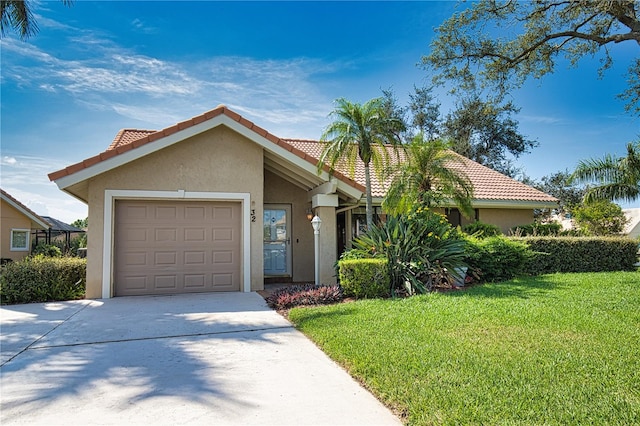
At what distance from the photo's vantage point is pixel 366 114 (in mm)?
11164

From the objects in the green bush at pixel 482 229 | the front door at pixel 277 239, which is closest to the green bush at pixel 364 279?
the front door at pixel 277 239

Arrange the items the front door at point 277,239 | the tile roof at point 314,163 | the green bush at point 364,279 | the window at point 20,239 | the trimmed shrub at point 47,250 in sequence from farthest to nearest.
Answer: the window at point 20,239 → the trimmed shrub at point 47,250 → the front door at point 277,239 → the tile roof at point 314,163 → the green bush at point 364,279

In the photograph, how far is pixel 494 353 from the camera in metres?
4.99

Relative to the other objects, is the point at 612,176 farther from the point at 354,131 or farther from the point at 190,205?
the point at 190,205

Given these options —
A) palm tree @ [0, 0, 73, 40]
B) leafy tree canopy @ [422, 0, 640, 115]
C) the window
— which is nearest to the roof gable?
the window

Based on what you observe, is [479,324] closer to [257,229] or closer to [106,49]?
[257,229]

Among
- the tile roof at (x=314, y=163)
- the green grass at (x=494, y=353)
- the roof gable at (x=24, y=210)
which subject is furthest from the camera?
the roof gable at (x=24, y=210)

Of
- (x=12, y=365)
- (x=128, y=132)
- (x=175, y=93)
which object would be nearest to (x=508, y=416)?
(x=12, y=365)

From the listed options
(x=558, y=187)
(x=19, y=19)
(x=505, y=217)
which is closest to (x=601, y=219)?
(x=505, y=217)

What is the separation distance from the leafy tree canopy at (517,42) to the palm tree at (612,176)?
5.94ft

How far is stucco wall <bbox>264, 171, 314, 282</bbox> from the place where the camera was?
13820mm

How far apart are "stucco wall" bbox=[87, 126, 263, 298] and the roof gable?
14.7 m

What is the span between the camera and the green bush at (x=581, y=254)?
12.6 metres

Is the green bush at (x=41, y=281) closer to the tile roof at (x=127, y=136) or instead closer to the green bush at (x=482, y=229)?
the tile roof at (x=127, y=136)
